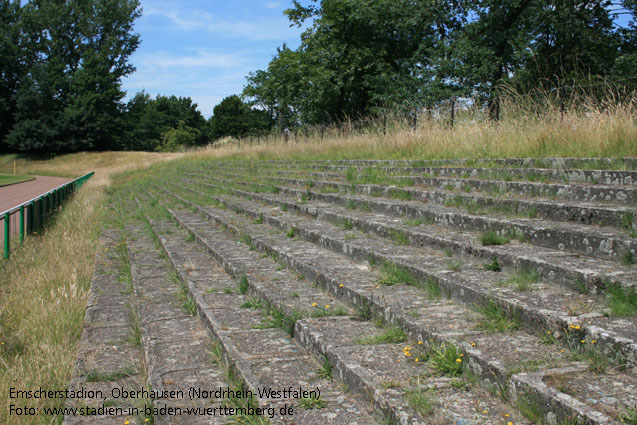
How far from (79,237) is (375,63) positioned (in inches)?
858

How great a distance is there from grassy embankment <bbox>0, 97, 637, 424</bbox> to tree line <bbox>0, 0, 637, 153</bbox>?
1.20m

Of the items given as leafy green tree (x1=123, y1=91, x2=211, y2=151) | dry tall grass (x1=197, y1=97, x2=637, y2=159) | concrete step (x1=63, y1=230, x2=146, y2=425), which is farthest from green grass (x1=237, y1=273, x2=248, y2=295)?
leafy green tree (x1=123, y1=91, x2=211, y2=151)

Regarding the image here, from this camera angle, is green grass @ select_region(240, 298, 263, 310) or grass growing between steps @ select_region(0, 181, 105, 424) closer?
grass growing between steps @ select_region(0, 181, 105, 424)

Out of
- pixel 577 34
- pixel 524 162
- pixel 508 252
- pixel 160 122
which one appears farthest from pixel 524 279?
pixel 160 122

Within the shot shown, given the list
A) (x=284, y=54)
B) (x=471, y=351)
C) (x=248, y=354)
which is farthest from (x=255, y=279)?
(x=284, y=54)

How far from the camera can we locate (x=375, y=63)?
88.9ft

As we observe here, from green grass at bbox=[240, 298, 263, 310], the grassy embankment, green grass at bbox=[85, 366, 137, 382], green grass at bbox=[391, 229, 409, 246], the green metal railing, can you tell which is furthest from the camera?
the green metal railing

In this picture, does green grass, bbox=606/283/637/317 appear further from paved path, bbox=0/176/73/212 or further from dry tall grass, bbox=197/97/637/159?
paved path, bbox=0/176/73/212

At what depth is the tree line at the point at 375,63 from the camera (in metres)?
20.1

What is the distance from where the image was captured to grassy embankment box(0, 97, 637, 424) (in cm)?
359

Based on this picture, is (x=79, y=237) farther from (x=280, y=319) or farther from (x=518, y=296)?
(x=518, y=296)

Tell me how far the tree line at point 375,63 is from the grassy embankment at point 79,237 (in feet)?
3.93

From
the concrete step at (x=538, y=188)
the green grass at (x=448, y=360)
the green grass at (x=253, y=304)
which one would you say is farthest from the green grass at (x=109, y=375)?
the concrete step at (x=538, y=188)

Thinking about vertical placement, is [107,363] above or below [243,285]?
below
